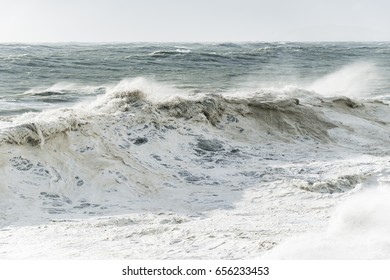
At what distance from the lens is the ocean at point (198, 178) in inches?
178

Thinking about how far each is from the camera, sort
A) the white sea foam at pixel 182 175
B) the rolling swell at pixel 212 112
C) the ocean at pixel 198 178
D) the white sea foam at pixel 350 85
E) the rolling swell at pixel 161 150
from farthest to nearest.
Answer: the white sea foam at pixel 350 85
the rolling swell at pixel 212 112
the rolling swell at pixel 161 150
the white sea foam at pixel 182 175
the ocean at pixel 198 178

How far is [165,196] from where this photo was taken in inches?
263

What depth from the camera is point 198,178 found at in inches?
285

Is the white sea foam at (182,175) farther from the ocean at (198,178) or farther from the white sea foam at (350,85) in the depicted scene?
the white sea foam at (350,85)

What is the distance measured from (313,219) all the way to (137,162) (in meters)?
2.73

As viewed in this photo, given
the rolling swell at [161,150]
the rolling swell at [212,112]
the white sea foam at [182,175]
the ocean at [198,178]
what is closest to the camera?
the ocean at [198,178]

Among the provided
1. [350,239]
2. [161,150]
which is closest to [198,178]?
[161,150]

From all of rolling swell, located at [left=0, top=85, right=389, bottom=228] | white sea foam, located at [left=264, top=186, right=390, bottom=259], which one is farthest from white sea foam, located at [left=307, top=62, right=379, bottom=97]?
white sea foam, located at [left=264, top=186, right=390, bottom=259]

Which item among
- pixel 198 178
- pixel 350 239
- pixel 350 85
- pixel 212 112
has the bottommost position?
pixel 198 178

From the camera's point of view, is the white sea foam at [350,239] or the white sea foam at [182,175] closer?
the white sea foam at [350,239]

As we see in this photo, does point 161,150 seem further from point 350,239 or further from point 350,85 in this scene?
point 350,85

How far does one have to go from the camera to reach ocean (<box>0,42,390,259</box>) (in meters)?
4.52

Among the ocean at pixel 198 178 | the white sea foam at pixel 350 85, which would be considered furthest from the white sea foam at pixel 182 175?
the white sea foam at pixel 350 85

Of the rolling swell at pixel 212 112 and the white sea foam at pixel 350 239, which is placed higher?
the rolling swell at pixel 212 112
